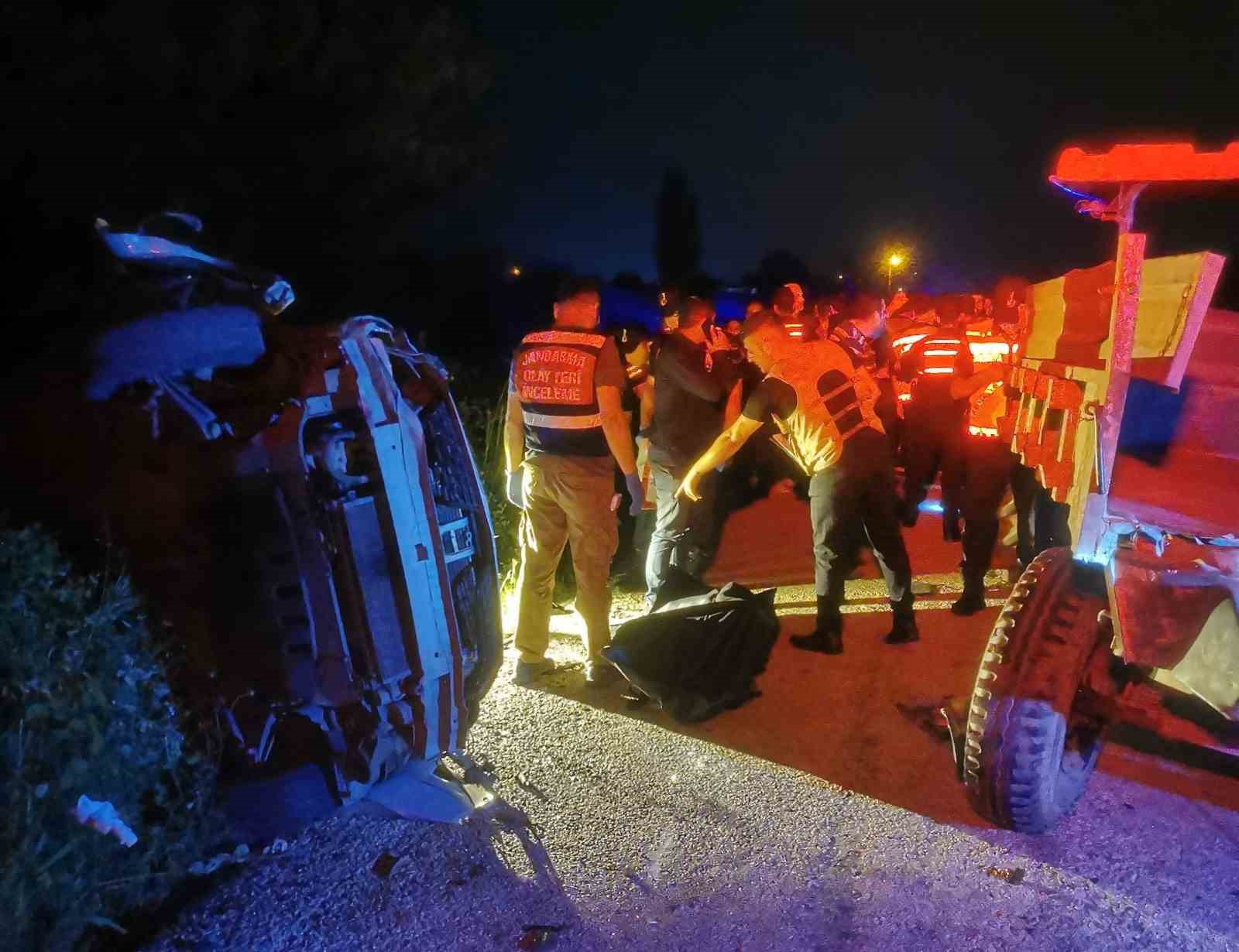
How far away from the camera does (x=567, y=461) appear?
4.31 meters

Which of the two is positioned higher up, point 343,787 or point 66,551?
point 66,551

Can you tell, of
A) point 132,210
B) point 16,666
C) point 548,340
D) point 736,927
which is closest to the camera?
point 16,666

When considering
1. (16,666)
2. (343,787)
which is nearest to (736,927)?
(343,787)

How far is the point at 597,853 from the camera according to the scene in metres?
3.10

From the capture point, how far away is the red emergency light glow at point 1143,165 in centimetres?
268

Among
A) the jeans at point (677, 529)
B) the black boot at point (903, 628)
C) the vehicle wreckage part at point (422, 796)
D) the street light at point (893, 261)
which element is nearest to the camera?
the vehicle wreckage part at point (422, 796)

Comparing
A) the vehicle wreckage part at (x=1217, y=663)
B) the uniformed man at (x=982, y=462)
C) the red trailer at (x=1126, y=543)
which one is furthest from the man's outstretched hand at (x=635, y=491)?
the vehicle wreckage part at (x=1217, y=663)

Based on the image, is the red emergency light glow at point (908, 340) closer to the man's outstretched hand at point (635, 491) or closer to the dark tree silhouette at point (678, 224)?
the man's outstretched hand at point (635, 491)

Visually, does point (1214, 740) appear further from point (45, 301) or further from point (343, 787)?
point (45, 301)

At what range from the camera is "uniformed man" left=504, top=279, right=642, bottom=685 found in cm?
424

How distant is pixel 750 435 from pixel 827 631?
1139 mm

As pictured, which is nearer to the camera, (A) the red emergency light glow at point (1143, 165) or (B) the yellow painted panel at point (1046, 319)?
(A) the red emergency light glow at point (1143, 165)

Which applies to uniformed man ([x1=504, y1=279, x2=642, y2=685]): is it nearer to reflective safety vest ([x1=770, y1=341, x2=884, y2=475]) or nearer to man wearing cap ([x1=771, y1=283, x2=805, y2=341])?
reflective safety vest ([x1=770, y1=341, x2=884, y2=475])

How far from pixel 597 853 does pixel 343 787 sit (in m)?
0.86
